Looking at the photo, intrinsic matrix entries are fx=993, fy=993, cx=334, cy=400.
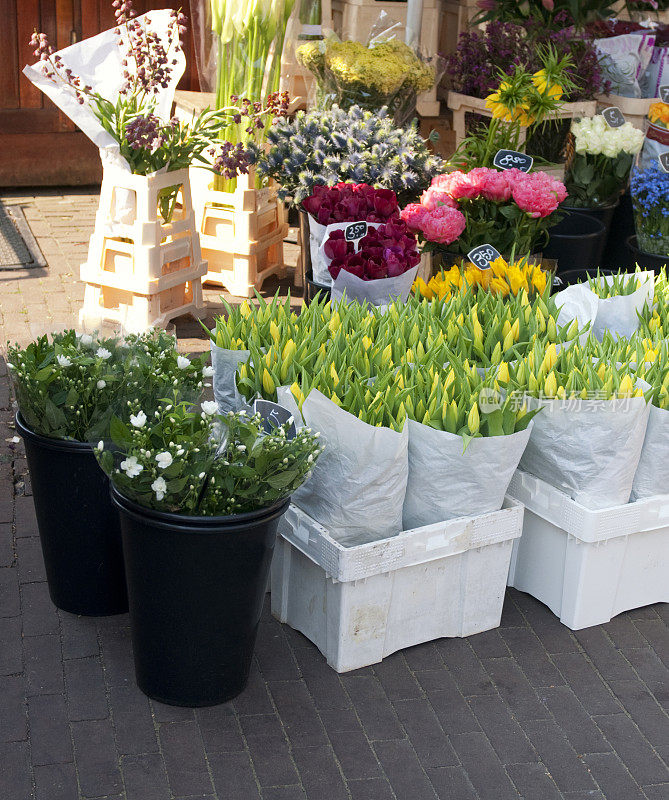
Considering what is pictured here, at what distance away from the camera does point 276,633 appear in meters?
2.91

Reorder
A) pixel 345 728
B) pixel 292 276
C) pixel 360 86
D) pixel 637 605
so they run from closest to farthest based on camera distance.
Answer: pixel 345 728 < pixel 637 605 < pixel 360 86 < pixel 292 276

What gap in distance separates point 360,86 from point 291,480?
3041mm

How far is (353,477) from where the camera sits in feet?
8.41

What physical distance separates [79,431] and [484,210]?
6.97 feet

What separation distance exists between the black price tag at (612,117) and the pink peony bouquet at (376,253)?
1974mm

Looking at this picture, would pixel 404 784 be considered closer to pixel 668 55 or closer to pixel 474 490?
pixel 474 490

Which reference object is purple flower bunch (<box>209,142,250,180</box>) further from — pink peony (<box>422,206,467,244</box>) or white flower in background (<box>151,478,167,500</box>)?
white flower in background (<box>151,478,167,500</box>)

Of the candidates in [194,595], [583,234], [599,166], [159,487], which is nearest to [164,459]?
[159,487]

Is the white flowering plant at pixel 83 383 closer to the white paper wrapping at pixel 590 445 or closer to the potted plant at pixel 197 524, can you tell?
the potted plant at pixel 197 524

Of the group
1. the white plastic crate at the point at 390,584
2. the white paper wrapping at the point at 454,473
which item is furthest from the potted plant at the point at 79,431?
the white paper wrapping at the point at 454,473

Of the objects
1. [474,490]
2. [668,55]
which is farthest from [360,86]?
[474,490]

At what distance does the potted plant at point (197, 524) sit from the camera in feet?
7.61

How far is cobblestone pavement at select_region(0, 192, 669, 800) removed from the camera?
2377 mm

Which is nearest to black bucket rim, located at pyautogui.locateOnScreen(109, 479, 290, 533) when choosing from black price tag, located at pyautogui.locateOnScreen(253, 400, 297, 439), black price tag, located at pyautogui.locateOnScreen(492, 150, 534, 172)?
black price tag, located at pyautogui.locateOnScreen(253, 400, 297, 439)
